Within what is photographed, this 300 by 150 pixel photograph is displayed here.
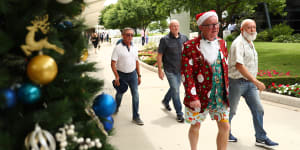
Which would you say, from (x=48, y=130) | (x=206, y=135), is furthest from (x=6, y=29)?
(x=206, y=135)

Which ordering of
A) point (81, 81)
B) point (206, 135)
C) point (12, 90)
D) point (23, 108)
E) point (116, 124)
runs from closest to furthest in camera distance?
point (12, 90) → point (23, 108) → point (81, 81) → point (206, 135) → point (116, 124)

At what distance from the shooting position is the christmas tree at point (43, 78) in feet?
3.95

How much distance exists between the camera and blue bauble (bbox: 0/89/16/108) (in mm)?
1125

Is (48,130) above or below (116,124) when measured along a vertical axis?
above

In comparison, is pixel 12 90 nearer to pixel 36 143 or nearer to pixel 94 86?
pixel 36 143

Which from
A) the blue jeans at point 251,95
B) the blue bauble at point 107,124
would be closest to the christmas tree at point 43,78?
the blue bauble at point 107,124

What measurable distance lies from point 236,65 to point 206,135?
1.49 meters

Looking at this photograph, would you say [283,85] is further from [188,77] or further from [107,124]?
[107,124]

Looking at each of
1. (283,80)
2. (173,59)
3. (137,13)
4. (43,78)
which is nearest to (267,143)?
(173,59)

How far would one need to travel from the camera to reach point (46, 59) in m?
1.25

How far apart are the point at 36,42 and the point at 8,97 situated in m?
0.30

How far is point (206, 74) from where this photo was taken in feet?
9.95

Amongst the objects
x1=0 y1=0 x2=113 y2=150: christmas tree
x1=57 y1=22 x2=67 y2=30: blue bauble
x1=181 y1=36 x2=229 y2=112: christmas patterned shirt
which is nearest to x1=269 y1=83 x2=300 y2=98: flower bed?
x1=181 y1=36 x2=229 y2=112: christmas patterned shirt

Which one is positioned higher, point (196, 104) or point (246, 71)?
point (246, 71)
